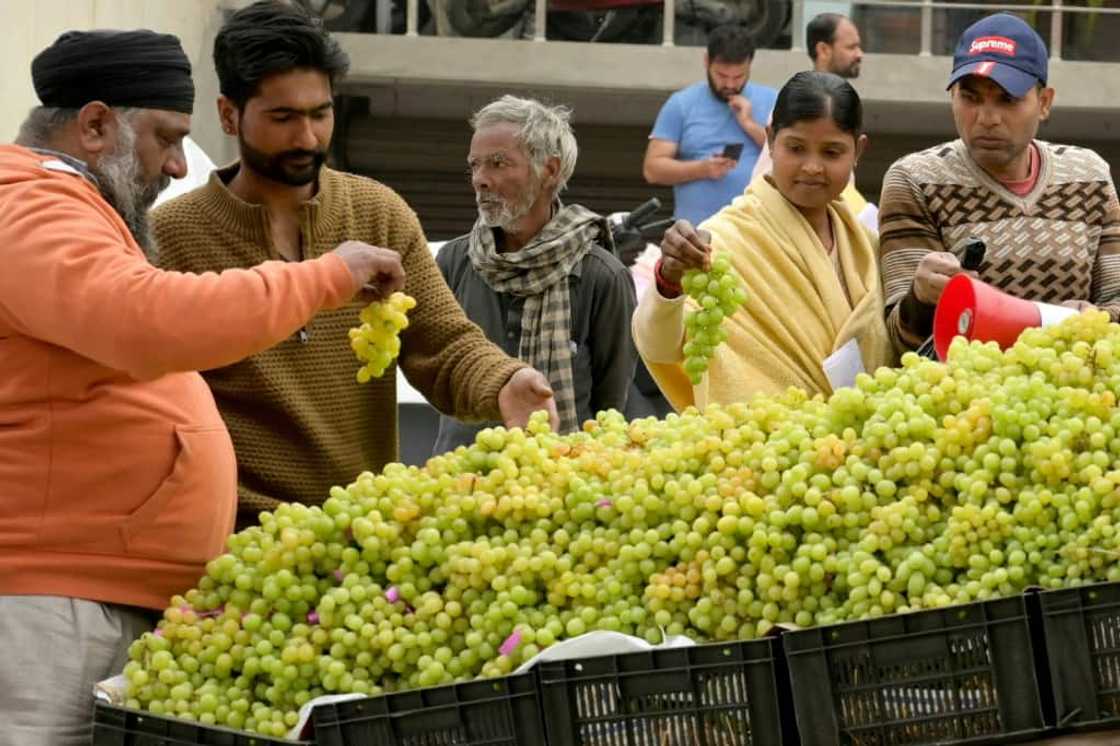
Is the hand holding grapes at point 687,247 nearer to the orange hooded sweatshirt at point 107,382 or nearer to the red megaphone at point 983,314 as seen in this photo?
the red megaphone at point 983,314

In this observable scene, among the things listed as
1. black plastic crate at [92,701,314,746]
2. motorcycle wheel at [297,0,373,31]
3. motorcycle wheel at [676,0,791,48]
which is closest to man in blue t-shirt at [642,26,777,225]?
black plastic crate at [92,701,314,746]

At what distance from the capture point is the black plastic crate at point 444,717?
91.4 inches

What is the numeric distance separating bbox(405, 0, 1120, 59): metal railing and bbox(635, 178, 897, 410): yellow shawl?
30.6 feet

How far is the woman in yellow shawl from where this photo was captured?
3.58 metres

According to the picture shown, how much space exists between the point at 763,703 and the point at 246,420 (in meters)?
1.25

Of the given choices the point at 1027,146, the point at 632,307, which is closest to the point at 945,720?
the point at 1027,146

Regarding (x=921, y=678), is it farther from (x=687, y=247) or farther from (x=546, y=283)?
(x=546, y=283)

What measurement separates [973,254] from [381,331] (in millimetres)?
1002

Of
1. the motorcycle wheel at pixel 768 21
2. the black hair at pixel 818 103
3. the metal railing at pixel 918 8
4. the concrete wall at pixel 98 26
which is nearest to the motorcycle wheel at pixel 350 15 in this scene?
the metal railing at pixel 918 8

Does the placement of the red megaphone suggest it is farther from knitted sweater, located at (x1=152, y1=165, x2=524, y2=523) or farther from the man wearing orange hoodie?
the man wearing orange hoodie

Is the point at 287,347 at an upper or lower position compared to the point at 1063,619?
upper

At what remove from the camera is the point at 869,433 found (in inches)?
95.0

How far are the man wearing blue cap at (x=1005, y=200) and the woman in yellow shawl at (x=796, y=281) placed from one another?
0.27 ft

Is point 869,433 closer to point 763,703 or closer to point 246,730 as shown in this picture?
point 763,703
